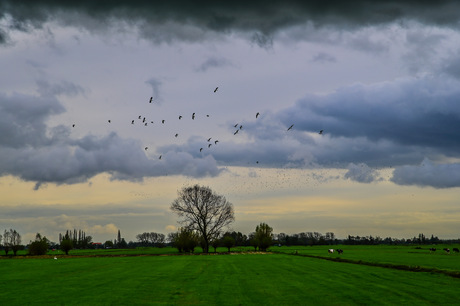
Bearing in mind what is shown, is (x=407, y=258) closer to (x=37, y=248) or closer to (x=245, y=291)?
(x=245, y=291)

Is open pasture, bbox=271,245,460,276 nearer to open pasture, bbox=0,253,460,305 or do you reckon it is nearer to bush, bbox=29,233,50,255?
open pasture, bbox=0,253,460,305

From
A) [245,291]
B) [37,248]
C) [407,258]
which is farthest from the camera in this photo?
[37,248]

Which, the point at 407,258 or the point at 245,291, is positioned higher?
the point at 245,291

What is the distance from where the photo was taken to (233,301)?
24266mm

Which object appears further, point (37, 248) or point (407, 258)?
point (37, 248)

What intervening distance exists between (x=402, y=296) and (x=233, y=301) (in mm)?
11005

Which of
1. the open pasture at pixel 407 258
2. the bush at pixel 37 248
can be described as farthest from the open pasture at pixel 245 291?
the bush at pixel 37 248

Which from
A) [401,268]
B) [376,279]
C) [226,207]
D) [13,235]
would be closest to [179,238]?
[226,207]

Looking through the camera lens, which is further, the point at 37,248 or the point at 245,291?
the point at 37,248

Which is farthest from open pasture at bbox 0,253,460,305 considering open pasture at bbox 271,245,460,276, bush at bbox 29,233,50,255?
bush at bbox 29,233,50,255

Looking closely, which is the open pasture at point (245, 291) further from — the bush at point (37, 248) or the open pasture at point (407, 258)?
the bush at point (37, 248)

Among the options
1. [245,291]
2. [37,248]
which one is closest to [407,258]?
[245,291]

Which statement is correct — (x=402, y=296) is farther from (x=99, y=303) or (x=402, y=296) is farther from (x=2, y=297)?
(x=2, y=297)

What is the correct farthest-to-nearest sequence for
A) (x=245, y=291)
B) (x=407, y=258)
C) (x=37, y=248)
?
1. (x=37, y=248)
2. (x=407, y=258)
3. (x=245, y=291)
